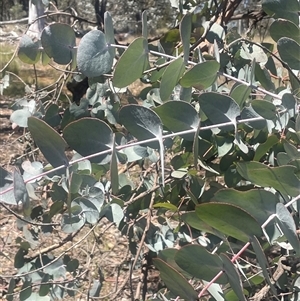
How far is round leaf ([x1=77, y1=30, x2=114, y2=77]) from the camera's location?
1.82ft

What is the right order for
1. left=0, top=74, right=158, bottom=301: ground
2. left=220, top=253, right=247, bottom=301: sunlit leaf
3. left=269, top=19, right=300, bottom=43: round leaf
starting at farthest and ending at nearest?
left=0, top=74, right=158, bottom=301: ground → left=269, top=19, right=300, bottom=43: round leaf → left=220, top=253, right=247, bottom=301: sunlit leaf

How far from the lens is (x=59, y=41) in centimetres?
61

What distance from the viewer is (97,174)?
29.9 inches

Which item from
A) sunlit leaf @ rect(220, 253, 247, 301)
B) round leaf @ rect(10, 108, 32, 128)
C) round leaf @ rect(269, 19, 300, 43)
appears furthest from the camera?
round leaf @ rect(10, 108, 32, 128)

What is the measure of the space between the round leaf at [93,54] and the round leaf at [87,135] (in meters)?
0.07

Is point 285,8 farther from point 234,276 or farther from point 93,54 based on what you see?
point 234,276

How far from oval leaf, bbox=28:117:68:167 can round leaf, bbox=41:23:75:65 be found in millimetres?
141

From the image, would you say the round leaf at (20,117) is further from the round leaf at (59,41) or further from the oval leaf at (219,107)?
the oval leaf at (219,107)

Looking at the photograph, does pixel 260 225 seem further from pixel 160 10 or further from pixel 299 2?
pixel 160 10

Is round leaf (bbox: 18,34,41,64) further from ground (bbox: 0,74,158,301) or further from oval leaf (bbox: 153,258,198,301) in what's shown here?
ground (bbox: 0,74,158,301)

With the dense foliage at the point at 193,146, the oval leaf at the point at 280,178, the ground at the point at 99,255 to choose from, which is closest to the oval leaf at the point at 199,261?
the dense foliage at the point at 193,146

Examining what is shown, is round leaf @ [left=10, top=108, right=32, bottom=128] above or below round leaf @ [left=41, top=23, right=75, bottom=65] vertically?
below

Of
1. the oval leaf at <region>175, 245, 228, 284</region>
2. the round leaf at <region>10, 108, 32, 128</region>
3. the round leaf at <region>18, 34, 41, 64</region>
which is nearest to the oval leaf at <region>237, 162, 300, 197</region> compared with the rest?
the oval leaf at <region>175, 245, 228, 284</region>

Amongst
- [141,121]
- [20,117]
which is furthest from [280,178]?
[20,117]
